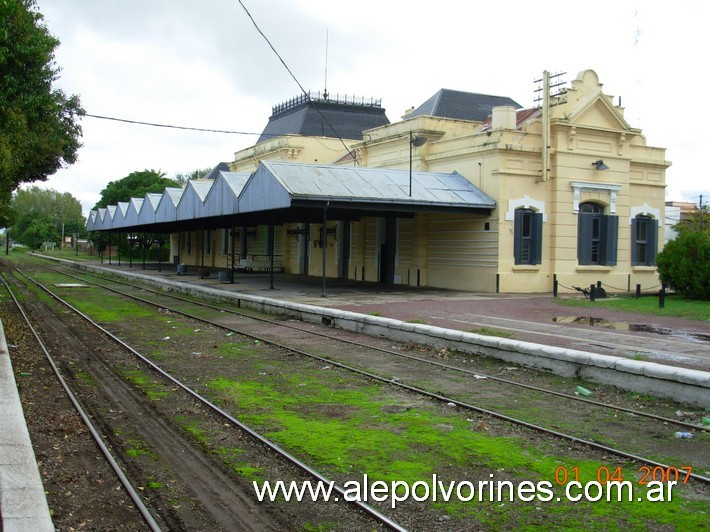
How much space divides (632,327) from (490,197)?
37.2ft

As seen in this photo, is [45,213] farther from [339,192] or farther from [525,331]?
[525,331]

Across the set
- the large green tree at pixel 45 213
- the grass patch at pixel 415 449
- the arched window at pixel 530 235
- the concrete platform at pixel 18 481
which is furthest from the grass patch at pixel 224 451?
the large green tree at pixel 45 213

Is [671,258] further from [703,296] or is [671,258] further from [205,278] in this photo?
[205,278]

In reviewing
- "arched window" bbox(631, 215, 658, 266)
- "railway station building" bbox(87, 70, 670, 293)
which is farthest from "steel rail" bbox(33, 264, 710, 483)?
"arched window" bbox(631, 215, 658, 266)

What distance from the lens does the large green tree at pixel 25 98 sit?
16.2m

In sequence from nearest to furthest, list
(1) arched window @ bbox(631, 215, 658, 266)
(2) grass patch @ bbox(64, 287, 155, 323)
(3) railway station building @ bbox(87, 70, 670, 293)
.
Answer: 1. (2) grass patch @ bbox(64, 287, 155, 323)
2. (3) railway station building @ bbox(87, 70, 670, 293)
3. (1) arched window @ bbox(631, 215, 658, 266)

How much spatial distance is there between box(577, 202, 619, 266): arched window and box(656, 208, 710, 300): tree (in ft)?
A: 13.3

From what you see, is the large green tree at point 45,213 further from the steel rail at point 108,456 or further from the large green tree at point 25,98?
the steel rail at point 108,456

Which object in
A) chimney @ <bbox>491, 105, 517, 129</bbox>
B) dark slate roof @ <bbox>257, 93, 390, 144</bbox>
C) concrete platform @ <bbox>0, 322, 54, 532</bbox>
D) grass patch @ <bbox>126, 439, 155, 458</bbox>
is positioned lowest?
grass patch @ <bbox>126, 439, 155, 458</bbox>

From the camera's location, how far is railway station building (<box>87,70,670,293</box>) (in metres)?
24.8

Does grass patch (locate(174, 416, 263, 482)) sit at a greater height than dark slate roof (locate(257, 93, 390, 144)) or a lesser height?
lesser

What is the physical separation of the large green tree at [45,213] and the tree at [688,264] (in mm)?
112906

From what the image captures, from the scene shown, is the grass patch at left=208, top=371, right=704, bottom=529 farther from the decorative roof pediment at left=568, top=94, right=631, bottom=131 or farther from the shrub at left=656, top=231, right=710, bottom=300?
the decorative roof pediment at left=568, top=94, right=631, bottom=131

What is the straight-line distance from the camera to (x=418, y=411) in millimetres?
8539
